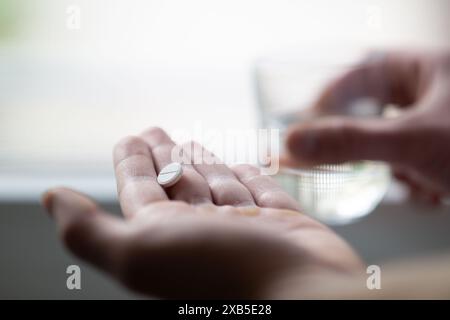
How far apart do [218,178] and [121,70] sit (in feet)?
0.60

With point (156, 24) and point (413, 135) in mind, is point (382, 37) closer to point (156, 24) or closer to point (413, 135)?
point (413, 135)

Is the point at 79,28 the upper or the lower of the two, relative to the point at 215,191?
Answer: upper

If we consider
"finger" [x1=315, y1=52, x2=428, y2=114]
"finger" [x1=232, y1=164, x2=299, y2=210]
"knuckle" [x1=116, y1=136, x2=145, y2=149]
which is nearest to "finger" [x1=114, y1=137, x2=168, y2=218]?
"knuckle" [x1=116, y1=136, x2=145, y2=149]

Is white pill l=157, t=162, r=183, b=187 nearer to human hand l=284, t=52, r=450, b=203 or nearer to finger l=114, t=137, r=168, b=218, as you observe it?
finger l=114, t=137, r=168, b=218

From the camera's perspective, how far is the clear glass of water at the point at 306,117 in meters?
0.63

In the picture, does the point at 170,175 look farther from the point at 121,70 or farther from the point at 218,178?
the point at 121,70

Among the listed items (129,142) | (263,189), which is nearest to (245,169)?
(263,189)

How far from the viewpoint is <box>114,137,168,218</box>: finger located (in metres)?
0.55

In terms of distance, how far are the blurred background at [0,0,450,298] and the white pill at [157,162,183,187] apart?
7cm

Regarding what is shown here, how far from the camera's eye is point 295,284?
0.52 meters

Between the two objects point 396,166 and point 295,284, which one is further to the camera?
point 396,166

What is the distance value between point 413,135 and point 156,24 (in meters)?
0.34
